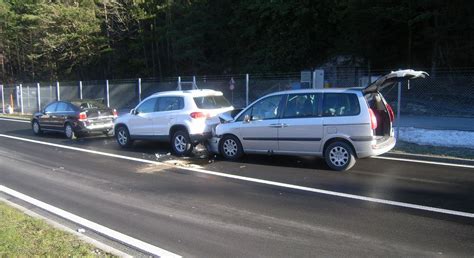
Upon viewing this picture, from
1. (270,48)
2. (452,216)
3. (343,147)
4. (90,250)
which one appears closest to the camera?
(90,250)

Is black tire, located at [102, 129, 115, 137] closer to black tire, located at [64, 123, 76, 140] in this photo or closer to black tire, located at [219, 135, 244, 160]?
black tire, located at [64, 123, 76, 140]

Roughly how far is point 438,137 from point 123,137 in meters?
9.41

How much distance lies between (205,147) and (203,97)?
1.40 metres

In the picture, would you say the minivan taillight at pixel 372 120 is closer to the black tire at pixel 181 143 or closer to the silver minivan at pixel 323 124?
the silver minivan at pixel 323 124

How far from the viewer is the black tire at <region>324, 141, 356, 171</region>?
9.69 metres

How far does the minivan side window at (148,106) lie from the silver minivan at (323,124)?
10.3 ft

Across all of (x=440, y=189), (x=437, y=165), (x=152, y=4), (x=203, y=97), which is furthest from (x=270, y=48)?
(x=440, y=189)

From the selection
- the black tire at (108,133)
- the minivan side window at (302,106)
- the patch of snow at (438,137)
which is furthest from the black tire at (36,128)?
the patch of snow at (438,137)

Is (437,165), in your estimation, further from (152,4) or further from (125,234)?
(152,4)

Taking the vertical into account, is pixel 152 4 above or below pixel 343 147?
above

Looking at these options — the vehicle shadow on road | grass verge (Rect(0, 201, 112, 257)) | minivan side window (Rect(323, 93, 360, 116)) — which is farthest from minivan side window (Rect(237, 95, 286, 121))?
grass verge (Rect(0, 201, 112, 257))

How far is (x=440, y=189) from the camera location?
8016mm

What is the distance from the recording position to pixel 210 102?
42.0ft

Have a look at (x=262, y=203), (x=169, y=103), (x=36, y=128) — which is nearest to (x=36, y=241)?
(x=262, y=203)
